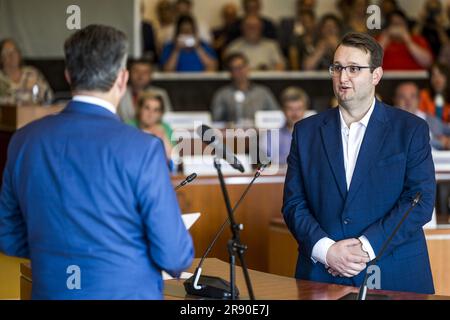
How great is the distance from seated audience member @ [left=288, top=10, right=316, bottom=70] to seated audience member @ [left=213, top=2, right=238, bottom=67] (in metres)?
0.74

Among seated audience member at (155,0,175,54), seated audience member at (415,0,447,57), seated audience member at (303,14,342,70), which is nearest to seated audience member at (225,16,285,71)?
seated audience member at (303,14,342,70)

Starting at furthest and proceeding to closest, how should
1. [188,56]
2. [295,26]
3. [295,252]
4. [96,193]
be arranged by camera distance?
1. [295,26]
2. [188,56]
3. [295,252]
4. [96,193]

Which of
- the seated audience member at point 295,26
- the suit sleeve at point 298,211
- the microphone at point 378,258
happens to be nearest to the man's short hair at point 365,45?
the suit sleeve at point 298,211

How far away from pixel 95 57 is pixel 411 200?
61.4 inches

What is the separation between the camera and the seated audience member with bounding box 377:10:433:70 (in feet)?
35.1

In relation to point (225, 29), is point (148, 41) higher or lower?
lower

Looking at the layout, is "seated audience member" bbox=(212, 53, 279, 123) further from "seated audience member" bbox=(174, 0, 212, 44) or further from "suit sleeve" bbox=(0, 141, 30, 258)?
"suit sleeve" bbox=(0, 141, 30, 258)

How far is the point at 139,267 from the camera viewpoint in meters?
2.72

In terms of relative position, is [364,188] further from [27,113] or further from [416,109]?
[416,109]

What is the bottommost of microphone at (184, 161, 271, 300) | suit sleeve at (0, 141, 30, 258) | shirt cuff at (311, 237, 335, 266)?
microphone at (184, 161, 271, 300)

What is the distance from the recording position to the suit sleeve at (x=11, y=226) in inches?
112

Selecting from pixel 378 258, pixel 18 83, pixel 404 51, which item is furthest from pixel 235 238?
pixel 404 51

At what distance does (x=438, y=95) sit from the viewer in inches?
364

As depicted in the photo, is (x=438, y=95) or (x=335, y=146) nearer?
(x=335, y=146)
